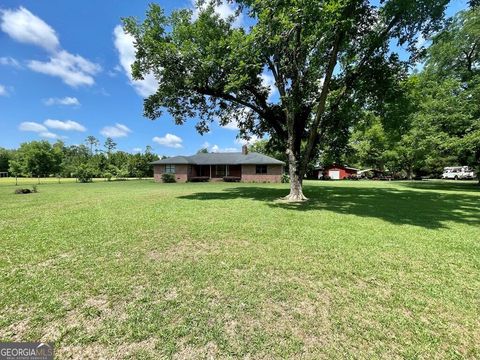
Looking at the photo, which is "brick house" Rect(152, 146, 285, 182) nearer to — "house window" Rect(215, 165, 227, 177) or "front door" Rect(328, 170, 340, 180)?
"house window" Rect(215, 165, 227, 177)

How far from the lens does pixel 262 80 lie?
14875mm

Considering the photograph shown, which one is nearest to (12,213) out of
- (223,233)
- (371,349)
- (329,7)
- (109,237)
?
(109,237)

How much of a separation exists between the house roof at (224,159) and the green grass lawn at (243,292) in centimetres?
2518

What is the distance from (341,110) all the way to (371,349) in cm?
1242

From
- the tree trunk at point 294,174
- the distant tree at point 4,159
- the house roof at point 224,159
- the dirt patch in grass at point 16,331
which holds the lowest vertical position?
the dirt patch in grass at point 16,331

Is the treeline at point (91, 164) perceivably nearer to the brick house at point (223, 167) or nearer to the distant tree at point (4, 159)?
the brick house at point (223, 167)

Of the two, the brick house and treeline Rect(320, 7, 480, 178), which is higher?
treeline Rect(320, 7, 480, 178)

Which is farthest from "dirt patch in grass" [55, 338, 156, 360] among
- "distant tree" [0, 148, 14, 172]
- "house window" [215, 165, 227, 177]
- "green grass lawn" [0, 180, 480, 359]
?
"distant tree" [0, 148, 14, 172]

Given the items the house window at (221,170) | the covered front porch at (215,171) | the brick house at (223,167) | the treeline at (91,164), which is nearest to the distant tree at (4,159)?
the treeline at (91,164)

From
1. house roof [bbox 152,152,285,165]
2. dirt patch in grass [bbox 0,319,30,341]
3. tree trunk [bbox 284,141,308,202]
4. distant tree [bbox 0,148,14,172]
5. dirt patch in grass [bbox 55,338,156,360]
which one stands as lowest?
dirt patch in grass [bbox 55,338,156,360]

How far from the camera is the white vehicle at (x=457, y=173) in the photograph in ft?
141

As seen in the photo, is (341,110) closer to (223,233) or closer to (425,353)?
(223,233)

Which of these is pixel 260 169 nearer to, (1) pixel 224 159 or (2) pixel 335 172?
(1) pixel 224 159

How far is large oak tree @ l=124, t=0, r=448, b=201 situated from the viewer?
9492mm
